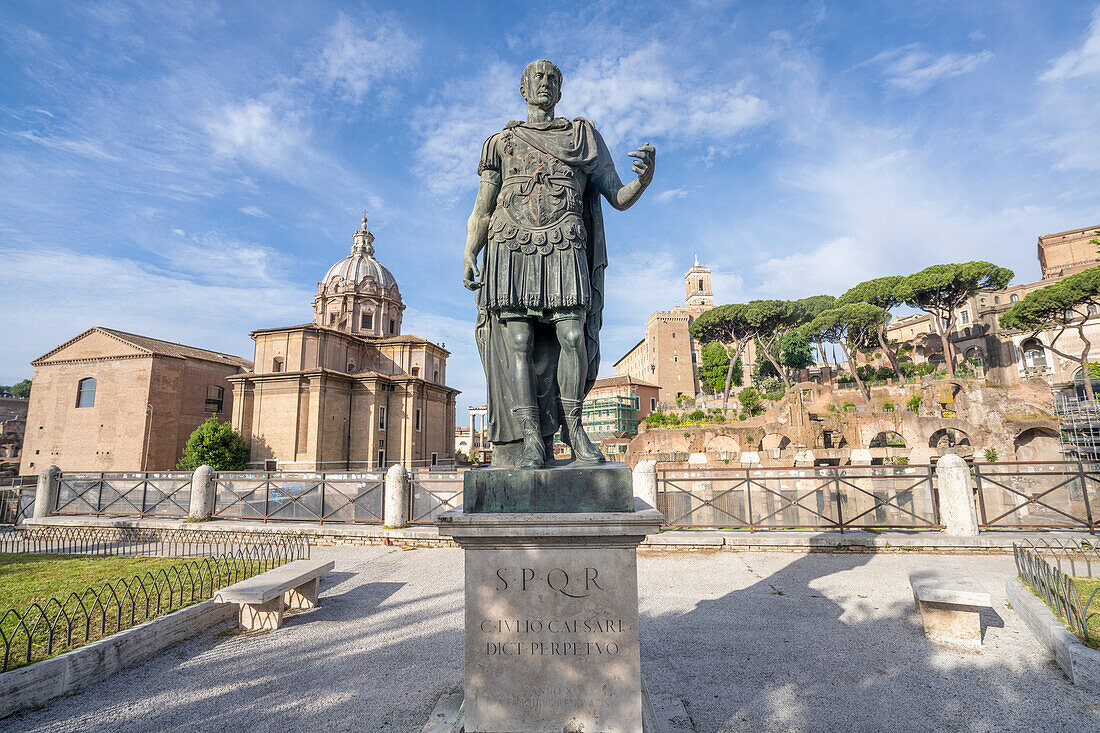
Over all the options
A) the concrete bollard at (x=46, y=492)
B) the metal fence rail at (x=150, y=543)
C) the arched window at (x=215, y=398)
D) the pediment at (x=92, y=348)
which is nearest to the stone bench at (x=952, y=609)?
the metal fence rail at (x=150, y=543)

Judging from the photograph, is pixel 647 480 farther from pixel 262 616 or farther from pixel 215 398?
pixel 215 398

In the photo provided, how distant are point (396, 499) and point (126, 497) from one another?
7.54 meters

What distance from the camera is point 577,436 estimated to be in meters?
3.29

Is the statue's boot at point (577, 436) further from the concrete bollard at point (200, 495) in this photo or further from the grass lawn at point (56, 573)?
the concrete bollard at point (200, 495)

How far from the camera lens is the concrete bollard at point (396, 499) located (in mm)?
10023

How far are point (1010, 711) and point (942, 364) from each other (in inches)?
2459

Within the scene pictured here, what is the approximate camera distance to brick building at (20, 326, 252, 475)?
36.5 meters

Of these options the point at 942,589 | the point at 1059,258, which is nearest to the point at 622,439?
the point at 942,589

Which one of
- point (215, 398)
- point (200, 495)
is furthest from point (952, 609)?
point (215, 398)

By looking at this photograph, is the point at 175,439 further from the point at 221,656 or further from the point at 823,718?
the point at 823,718

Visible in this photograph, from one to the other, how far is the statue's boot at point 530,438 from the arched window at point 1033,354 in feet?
188

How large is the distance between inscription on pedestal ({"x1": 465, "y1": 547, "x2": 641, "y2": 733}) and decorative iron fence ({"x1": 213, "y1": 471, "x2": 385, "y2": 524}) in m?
8.47

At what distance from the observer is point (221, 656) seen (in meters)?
4.58

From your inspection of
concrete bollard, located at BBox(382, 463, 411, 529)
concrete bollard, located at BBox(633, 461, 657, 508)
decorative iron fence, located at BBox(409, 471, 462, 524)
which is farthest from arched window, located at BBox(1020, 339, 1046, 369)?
concrete bollard, located at BBox(382, 463, 411, 529)
